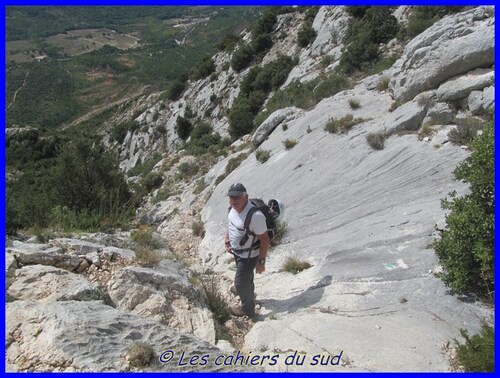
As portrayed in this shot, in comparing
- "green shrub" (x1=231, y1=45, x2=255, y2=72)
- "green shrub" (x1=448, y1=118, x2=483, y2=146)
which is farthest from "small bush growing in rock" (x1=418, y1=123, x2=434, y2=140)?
"green shrub" (x1=231, y1=45, x2=255, y2=72)

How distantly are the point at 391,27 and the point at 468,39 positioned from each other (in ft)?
41.4

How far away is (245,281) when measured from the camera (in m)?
6.38

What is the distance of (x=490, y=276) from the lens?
221 inches

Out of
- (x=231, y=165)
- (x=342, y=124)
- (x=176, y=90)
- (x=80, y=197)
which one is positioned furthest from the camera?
(x=176, y=90)

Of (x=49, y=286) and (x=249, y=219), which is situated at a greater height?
(x=249, y=219)

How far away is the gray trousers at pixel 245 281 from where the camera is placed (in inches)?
248

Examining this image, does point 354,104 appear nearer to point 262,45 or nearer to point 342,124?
point 342,124

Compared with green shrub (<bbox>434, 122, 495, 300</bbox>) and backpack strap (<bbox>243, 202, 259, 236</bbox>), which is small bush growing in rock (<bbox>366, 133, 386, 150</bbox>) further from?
backpack strap (<bbox>243, 202, 259, 236</bbox>)

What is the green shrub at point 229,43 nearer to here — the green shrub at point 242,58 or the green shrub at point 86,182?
the green shrub at point 242,58

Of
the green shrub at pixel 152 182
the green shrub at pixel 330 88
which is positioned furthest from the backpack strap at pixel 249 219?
the green shrub at pixel 152 182

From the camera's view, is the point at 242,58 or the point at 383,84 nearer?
the point at 383,84

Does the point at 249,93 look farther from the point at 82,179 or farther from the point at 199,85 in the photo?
the point at 82,179

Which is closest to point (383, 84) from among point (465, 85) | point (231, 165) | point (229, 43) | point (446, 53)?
point (446, 53)

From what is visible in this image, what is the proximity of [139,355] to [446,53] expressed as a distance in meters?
11.9
